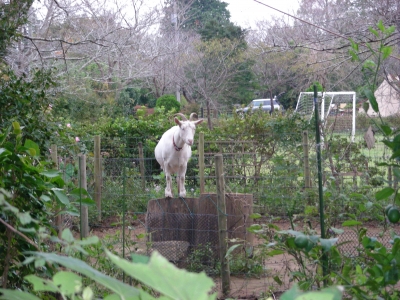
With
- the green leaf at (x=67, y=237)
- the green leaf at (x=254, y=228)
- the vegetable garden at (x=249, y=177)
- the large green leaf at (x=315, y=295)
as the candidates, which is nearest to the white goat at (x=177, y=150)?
the vegetable garden at (x=249, y=177)

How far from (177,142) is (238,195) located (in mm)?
1099

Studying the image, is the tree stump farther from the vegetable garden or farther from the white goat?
the white goat

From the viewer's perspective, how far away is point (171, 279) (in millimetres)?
492

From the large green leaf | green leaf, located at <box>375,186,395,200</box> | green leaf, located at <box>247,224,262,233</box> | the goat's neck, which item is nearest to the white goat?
the goat's neck

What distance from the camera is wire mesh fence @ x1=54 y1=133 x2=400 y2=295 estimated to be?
19.8 feet

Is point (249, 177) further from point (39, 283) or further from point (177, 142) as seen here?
point (39, 283)

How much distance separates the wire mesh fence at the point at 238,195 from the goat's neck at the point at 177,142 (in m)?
0.72

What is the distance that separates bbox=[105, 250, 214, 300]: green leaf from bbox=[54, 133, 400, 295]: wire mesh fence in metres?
3.48

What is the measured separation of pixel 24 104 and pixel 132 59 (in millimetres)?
11078

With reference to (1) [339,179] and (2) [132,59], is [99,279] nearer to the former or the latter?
(1) [339,179]

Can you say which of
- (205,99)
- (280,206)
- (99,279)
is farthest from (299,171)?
(205,99)

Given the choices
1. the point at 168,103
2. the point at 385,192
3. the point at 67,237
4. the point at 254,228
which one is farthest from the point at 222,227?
the point at 168,103

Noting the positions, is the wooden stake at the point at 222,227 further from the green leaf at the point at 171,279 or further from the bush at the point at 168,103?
the bush at the point at 168,103

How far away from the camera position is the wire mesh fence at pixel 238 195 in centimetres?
604
